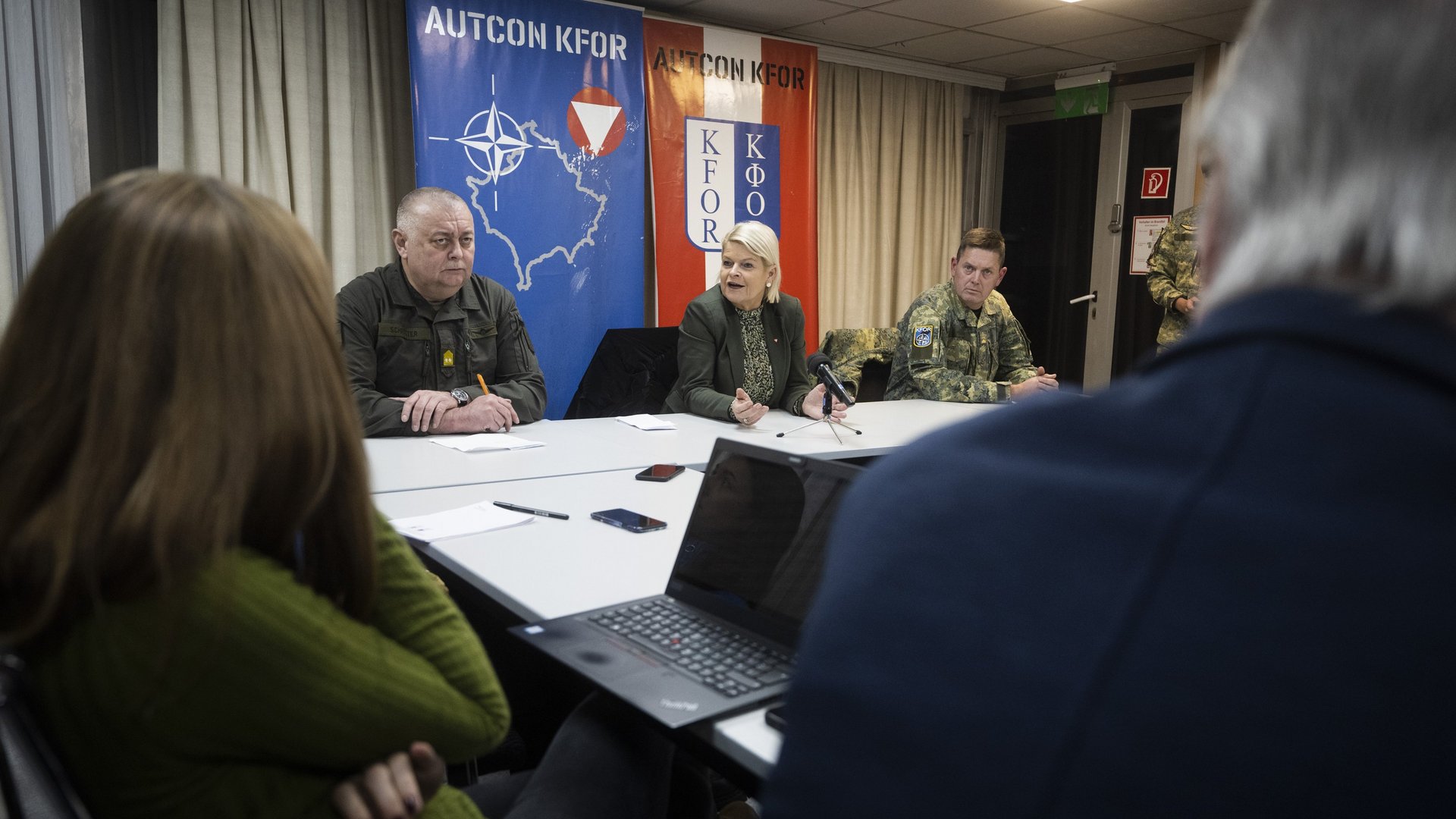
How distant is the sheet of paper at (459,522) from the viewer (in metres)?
1.79

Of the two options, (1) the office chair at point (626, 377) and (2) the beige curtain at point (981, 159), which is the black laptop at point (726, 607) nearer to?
(1) the office chair at point (626, 377)

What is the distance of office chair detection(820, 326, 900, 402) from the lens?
4453 mm

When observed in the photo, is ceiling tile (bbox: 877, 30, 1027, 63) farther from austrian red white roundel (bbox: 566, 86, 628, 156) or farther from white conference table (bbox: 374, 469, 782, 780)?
white conference table (bbox: 374, 469, 782, 780)

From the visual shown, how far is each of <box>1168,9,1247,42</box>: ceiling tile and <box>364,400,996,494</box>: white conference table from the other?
2.98m

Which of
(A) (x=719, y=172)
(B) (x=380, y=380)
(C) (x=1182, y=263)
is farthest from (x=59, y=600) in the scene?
(C) (x=1182, y=263)

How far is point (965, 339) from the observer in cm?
403

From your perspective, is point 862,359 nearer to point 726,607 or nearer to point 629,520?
point 629,520

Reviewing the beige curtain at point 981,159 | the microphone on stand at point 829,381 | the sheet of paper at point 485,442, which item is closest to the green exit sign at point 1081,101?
the beige curtain at point 981,159

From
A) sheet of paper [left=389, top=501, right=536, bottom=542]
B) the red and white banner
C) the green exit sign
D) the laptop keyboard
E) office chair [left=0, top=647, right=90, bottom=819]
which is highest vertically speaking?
the green exit sign

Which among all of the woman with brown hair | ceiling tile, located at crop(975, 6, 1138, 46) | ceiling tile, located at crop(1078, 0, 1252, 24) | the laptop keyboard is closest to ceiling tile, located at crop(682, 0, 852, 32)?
ceiling tile, located at crop(975, 6, 1138, 46)

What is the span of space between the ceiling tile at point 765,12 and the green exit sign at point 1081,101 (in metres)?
2.17

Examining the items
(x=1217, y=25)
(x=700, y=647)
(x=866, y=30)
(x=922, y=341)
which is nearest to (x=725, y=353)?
(x=922, y=341)

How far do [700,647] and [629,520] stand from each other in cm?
69

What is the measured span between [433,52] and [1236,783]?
450 centimetres
